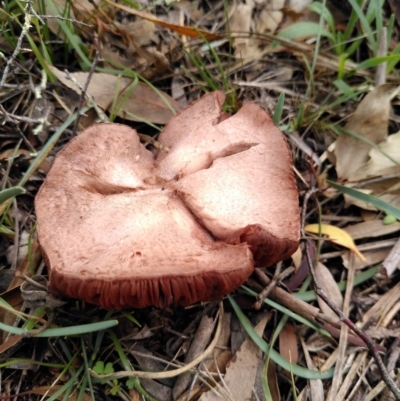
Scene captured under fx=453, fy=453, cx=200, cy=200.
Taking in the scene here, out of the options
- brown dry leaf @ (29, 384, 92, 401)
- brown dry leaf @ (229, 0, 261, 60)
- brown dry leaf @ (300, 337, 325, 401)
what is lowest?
brown dry leaf @ (29, 384, 92, 401)

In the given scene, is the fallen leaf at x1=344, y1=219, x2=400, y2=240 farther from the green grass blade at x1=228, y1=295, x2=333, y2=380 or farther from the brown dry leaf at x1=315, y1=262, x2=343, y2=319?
the green grass blade at x1=228, y1=295, x2=333, y2=380

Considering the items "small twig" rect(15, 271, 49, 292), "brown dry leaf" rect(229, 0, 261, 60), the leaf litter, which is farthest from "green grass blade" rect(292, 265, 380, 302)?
"brown dry leaf" rect(229, 0, 261, 60)

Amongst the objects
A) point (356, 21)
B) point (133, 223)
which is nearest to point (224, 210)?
point (133, 223)

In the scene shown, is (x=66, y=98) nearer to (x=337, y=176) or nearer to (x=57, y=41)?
(x=57, y=41)

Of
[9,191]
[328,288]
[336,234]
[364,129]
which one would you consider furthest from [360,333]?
[9,191]

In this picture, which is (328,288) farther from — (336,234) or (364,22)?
(364,22)

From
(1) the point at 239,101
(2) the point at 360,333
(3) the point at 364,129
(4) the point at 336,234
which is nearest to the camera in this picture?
(2) the point at 360,333
